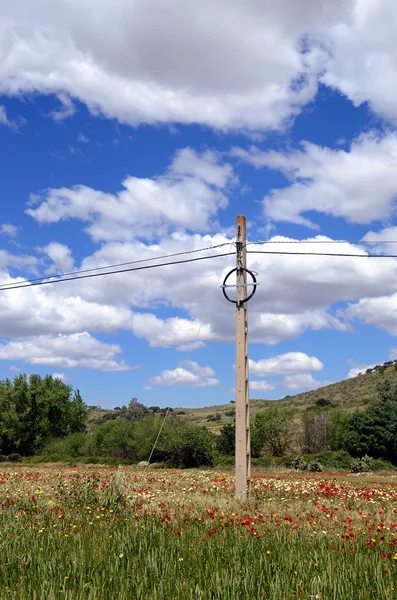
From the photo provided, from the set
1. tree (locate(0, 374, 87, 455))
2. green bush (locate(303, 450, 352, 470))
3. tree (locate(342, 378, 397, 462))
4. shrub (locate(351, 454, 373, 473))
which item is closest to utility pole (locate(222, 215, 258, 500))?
shrub (locate(351, 454, 373, 473))

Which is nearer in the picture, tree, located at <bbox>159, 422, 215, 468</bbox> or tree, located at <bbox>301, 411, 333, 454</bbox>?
tree, located at <bbox>159, 422, 215, 468</bbox>

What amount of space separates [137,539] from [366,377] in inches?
4302

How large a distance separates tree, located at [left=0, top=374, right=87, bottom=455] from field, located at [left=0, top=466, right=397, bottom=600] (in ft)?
189

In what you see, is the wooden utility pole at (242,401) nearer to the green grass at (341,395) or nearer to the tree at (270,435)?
the tree at (270,435)

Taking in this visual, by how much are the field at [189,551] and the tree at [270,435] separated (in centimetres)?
4426

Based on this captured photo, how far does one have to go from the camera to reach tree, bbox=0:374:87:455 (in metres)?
67.4

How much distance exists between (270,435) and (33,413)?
99.9 ft

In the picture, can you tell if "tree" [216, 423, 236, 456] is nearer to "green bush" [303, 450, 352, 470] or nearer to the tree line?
the tree line

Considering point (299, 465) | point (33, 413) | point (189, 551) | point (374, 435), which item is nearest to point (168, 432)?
point (299, 465)

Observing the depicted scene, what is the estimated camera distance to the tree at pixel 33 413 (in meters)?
67.4

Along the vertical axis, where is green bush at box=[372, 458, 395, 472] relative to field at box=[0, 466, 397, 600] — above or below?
above

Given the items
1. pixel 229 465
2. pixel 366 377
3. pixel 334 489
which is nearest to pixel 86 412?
pixel 229 465

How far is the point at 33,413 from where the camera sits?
229 ft

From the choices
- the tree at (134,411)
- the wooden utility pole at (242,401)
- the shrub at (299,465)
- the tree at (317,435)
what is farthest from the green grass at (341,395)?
the wooden utility pole at (242,401)
